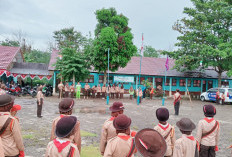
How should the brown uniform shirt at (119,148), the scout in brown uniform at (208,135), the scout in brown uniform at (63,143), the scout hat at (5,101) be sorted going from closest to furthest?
the scout in brown uniform at (63,143), the brown uniform shirt at (119,148), the scout hat at (5,101), the scout in brown uniform at (208,135)

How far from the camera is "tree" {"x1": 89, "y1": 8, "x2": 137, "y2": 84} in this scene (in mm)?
20141

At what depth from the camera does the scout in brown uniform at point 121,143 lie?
2586 mm

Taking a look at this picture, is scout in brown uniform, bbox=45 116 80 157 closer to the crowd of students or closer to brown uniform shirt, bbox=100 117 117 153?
the crowd of students

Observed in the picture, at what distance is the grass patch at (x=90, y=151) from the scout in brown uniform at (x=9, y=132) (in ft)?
7.72

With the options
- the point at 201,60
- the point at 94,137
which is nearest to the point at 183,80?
the point at 201,60

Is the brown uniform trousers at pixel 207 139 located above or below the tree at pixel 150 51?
below

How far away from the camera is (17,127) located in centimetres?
308

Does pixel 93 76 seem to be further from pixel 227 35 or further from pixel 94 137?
pixel 94 137

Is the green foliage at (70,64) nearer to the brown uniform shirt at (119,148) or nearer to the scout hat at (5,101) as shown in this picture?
the scout hat at (5,101)

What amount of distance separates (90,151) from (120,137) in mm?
3205

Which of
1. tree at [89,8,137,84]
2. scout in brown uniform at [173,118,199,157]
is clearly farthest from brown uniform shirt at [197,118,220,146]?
tree at [89,8,137,84]

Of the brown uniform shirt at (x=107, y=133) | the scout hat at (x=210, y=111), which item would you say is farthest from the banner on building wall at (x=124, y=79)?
the brown uniform shirt at (x=107, y=133)

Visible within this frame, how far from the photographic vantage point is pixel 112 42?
20.2 meters

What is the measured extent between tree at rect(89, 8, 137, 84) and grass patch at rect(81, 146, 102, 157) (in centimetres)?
1450
